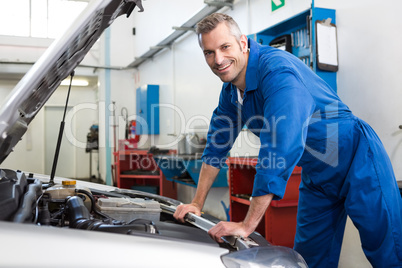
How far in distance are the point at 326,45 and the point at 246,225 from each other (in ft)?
6.94

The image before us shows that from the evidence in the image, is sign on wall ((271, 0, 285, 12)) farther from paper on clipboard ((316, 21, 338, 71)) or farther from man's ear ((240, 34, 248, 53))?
man's ear ((240, 34, 248, 53))

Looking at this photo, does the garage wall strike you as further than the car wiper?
Yes

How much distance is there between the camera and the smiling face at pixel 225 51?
4.75 feet

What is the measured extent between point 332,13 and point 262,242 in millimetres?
2345

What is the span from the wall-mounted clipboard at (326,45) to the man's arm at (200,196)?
61.6 inches

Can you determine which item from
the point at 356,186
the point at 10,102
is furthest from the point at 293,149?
the point at 10,102

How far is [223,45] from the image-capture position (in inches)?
57.2

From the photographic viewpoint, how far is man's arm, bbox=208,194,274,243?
46.2 inches

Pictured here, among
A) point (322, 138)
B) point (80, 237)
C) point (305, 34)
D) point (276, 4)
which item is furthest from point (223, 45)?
point (276, 4)

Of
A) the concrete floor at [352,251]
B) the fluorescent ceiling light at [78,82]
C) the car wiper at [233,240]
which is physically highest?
the fluorescent ceiling light at [78,82]

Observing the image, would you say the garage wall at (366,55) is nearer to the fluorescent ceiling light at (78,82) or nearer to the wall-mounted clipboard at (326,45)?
the wall-mounted clipboard at (326,45)

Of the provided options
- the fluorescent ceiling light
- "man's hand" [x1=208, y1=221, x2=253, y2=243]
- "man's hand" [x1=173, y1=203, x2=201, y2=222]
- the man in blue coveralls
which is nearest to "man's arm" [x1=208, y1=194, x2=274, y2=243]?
"man's hand" [x1=208, y1=221, x2=253, y2=243]

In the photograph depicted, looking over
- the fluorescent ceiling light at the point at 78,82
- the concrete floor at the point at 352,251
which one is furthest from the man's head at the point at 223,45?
the fluorescent ceiling light at the point at 78,82

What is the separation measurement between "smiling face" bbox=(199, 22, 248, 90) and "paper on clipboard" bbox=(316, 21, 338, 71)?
1482 mm
